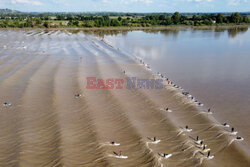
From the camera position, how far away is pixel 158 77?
31609mm

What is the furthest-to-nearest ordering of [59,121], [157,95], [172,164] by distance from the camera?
[157,95]
[59,121]
[172,164]

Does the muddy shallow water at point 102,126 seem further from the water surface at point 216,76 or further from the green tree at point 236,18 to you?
the green tree at point 236,18

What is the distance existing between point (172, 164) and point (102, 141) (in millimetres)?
5602

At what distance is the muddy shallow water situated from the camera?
49.5 ft

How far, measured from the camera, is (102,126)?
744 inches

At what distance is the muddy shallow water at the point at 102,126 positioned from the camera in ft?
49.5

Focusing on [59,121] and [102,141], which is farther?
[59,121]

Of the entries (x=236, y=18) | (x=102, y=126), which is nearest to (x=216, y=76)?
(x=102, y=126)

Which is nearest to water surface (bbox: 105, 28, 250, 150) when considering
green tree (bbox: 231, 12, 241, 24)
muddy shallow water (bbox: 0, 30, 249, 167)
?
muddy shallow water (bbox: 0, 30, 249, 167)

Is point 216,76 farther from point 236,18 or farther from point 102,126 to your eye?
point 236,18

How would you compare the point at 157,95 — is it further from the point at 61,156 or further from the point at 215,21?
the point at 215,21

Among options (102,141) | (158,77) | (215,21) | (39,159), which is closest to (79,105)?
(102,141)

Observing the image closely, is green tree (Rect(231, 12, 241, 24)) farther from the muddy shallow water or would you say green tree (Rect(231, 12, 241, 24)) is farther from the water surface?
the muddy shallow water

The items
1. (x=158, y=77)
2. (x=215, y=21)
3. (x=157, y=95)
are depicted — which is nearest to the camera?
(x=157, y=95)
